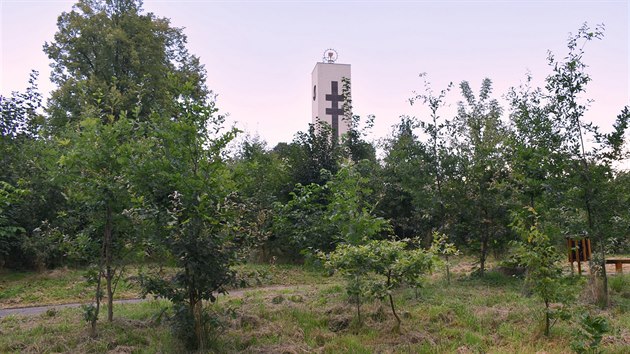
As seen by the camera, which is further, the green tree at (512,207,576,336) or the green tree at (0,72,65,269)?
the green tree at (0,72,65,269)

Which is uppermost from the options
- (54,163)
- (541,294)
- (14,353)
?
(54,163)

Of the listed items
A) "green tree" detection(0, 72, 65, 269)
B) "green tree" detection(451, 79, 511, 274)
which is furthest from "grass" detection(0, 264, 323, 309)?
"green tree" detection(451, 79, 511, 274)

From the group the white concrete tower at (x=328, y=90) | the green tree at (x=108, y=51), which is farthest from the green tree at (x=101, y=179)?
the white concrete tower at (x=328, y=90)

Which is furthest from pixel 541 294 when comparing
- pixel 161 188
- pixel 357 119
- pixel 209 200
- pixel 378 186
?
pixel 357 119

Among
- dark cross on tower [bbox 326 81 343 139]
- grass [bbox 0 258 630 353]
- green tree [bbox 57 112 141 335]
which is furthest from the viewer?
dark cross on tower [bbox 326 81 343 139]

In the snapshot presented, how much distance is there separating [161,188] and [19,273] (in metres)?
11.6

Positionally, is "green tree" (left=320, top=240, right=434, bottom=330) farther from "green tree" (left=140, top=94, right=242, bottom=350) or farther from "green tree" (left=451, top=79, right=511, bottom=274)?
"green tree" (left=451, top=79, right=511, bottom=274)

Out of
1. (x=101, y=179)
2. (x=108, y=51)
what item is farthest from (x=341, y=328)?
(x=108, y=51)

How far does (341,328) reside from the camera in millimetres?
7746

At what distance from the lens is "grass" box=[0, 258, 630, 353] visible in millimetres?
6676

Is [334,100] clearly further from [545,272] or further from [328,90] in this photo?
[545,272]

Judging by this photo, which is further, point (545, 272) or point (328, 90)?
point (328, 90)

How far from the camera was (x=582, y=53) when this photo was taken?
973 cm

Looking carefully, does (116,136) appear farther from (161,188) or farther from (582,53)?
(582,53)
